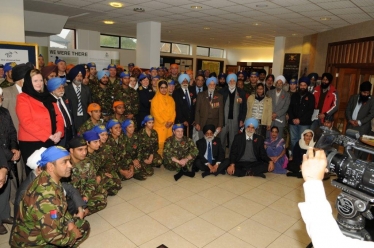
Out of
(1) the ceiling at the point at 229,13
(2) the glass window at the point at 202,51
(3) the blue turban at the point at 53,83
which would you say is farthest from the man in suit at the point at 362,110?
(2) the glass window at the point at 202,51

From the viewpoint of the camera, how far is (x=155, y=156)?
4.55 meters

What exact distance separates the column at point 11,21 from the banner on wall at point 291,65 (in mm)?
8197

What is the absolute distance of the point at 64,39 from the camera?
10242mm

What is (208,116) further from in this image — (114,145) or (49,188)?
(49,188)

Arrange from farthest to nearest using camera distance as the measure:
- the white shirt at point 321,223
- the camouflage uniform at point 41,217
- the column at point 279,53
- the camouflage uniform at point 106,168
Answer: the column at point 279,53 < the camouflage uniform at point 106,168 < the camouflage uniform at point 41,217 < the white shirt at point 321,223

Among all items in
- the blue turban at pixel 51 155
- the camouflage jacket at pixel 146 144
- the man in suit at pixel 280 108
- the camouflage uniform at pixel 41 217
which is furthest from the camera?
the man in suit at pixel 280 108

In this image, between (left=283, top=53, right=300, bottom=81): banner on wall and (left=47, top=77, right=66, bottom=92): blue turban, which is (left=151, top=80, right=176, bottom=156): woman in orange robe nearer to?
(left=47, top=77, right=66, bottom=92): blue turban

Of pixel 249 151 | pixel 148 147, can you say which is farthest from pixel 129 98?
pixel 249 151

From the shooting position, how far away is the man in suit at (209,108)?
4.87m

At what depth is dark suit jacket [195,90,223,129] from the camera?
16.0 feet

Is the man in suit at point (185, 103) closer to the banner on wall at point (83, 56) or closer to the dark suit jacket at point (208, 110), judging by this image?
the dark suit jacket at point (208, 110)

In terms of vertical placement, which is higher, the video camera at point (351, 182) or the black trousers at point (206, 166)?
the video camera at point (351, 182)

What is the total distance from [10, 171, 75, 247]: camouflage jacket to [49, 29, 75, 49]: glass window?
9423 millimetres

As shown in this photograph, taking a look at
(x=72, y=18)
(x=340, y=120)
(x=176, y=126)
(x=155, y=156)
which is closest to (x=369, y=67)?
(x=340, y=120)
